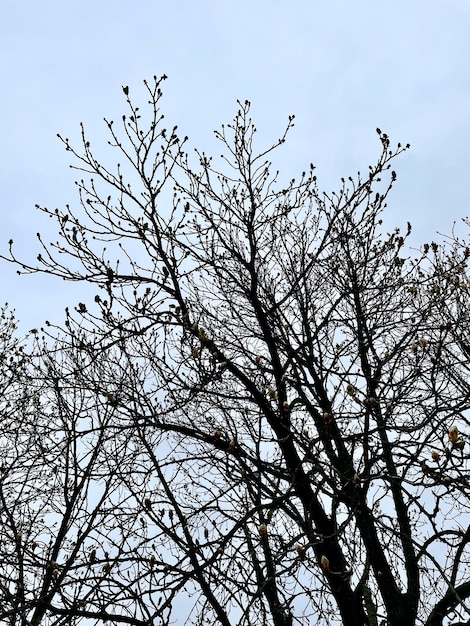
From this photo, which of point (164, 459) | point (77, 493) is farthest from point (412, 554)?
point (77, 493)

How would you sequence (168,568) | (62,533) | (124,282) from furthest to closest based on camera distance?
(62,533)
(124,282)
(168,568)

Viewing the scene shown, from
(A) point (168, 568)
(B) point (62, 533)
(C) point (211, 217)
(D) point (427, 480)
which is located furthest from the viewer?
(B) point (62, 533)

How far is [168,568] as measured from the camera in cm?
415

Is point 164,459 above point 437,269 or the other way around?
the other way around

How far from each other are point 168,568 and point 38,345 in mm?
5056

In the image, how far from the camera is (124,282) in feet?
18.3

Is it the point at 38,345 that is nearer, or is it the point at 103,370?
the point at 103,370

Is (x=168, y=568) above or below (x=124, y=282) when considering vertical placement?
below

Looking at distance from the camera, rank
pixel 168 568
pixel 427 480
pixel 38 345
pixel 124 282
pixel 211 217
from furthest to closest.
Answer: pixel 38 345 → pixel 211 217 → pixel 124 282 → pixel 427 480 → pixel 168 568

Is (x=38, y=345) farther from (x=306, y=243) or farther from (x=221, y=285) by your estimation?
(x=306, y=243)

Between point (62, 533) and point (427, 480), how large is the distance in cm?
497

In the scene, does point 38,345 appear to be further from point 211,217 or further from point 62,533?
point 211,217

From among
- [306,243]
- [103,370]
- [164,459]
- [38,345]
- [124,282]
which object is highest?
[38,345]

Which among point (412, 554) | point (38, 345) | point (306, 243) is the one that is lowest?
point (412, 554)
